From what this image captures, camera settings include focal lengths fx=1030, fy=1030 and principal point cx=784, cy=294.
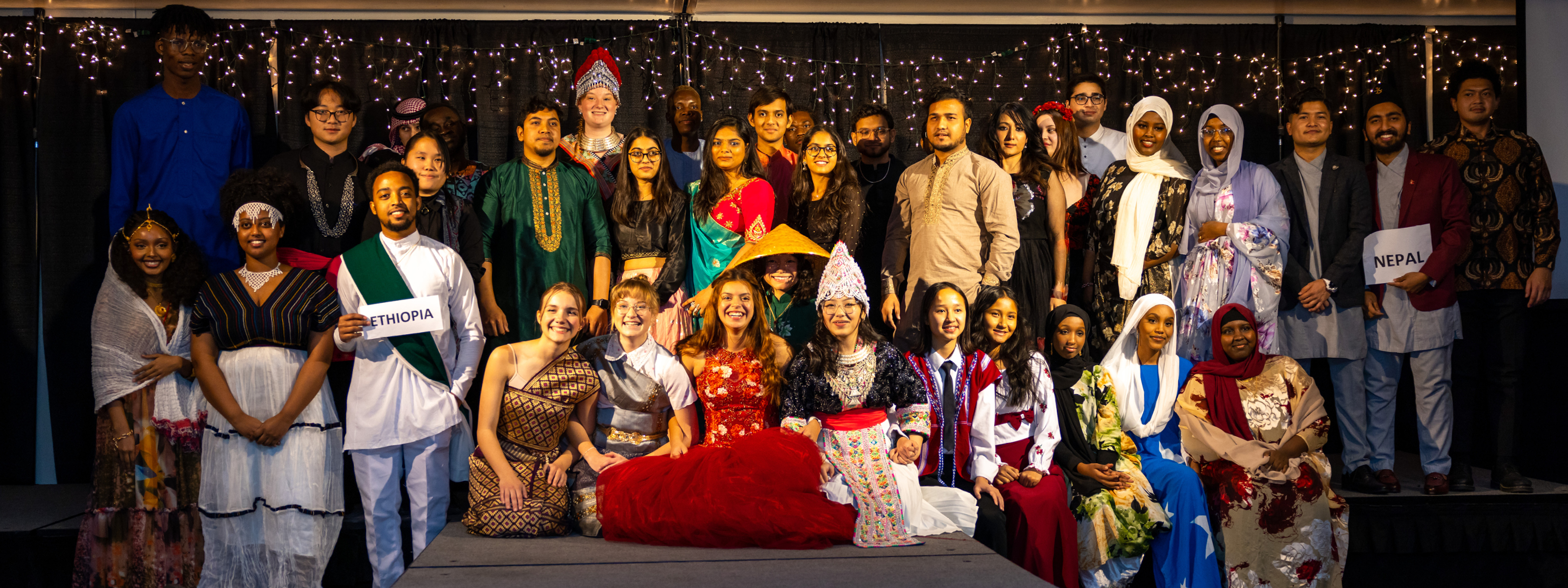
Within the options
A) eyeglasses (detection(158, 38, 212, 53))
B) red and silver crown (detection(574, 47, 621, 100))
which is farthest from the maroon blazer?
eyeglasses (detection(158, 38, 212, 53))

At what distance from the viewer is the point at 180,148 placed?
14.2ft

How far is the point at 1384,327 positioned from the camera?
439cm

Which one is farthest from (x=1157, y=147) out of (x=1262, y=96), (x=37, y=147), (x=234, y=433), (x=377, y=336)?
(x=37, y=147)

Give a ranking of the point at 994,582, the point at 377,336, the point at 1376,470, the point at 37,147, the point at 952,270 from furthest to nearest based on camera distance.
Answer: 1. the point at 37,147
2. the point at 1376,470
3. the point at 952,270
4. the point at 377,336
5. the point at 994,582

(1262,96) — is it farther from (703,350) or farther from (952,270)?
(703,350)

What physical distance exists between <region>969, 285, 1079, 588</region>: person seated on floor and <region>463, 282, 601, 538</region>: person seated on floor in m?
1.37

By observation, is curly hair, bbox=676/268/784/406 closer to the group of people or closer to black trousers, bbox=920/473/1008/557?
the group of people

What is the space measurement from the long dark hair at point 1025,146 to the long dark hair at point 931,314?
865 millimetres

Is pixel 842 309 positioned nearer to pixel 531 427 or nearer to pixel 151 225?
pixel 531 427

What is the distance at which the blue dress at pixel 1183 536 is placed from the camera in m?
3.59

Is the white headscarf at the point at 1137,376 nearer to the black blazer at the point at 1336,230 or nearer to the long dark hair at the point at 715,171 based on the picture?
the black blazer at the point at 1336,230

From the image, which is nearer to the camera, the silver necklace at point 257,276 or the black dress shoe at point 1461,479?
the silver necklace at point 257,276

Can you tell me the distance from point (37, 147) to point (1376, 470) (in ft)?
20.8

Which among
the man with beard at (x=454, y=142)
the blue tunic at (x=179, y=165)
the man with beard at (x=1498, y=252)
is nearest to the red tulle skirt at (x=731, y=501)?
the man with beard at (x=454, y=142)
